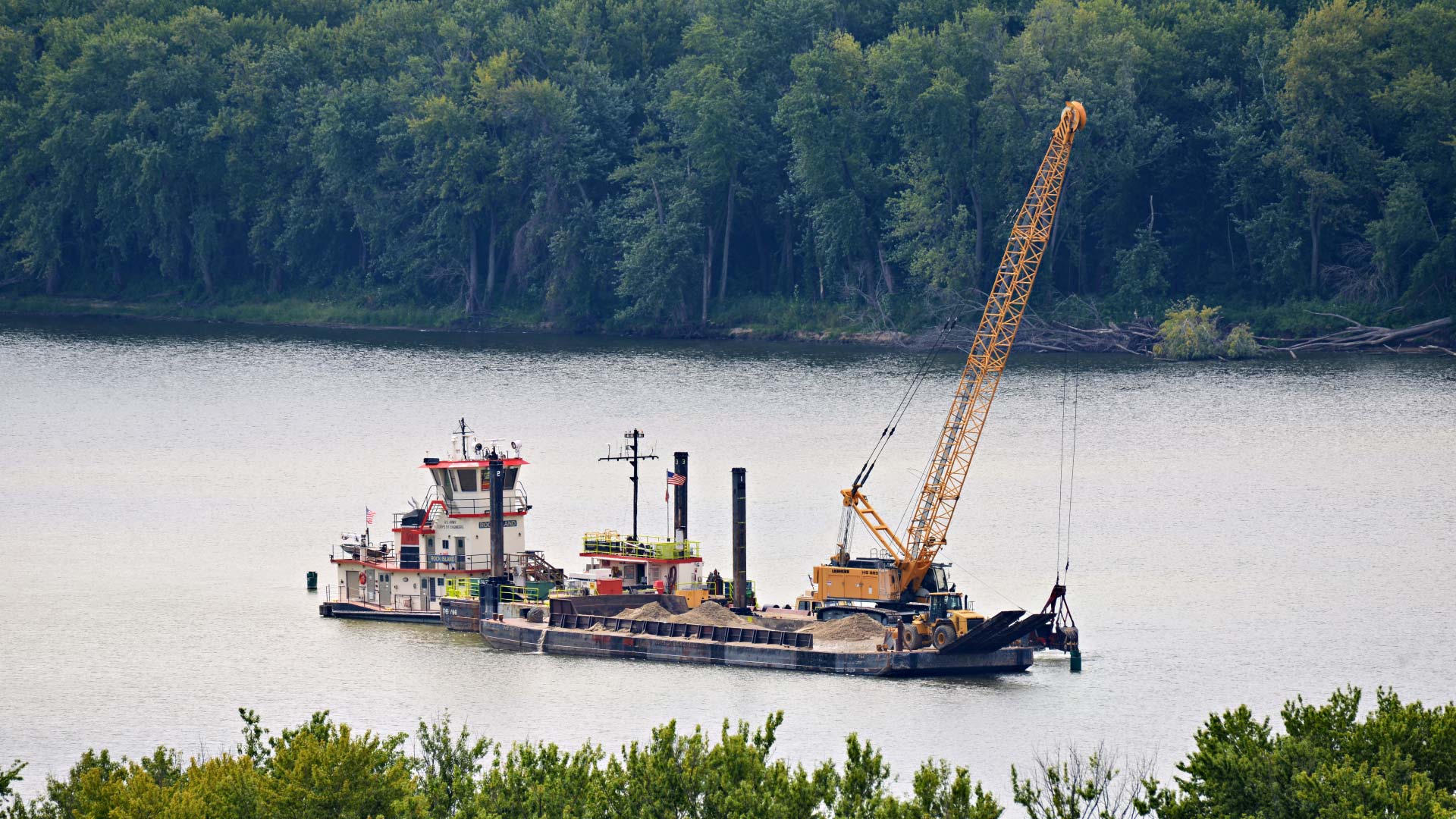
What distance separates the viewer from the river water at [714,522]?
6272 cm

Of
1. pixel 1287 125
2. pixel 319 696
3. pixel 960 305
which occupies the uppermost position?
pixel 1287 125

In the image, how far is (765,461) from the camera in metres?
104

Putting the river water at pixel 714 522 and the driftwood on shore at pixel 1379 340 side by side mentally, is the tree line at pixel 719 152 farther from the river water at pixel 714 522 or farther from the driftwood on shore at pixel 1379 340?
the river water at pixel 714 522

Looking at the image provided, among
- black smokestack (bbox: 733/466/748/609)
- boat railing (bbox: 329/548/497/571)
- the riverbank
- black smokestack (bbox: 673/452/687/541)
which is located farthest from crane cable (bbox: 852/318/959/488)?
black smokestack (bbox: 733/466/748/609)

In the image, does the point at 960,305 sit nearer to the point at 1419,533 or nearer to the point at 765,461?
the point at 765,461

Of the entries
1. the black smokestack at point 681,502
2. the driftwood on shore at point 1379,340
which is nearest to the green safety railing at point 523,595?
the black smokestack at point 681,502

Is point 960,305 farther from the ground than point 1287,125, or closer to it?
closer to it

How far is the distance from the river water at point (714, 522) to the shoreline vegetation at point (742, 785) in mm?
14122

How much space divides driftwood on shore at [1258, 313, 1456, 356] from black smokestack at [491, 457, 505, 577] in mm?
81318

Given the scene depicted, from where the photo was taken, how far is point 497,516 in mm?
73125

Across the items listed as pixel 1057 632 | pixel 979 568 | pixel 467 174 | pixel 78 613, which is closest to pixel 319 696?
pixel 78 613

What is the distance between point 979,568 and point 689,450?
28.3m

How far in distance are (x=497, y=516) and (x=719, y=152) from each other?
291 ft

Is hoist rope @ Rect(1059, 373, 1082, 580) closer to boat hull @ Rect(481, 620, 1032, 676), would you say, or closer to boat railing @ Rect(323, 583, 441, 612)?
boat hull @ Rect(481, 620, 1032, 676)
